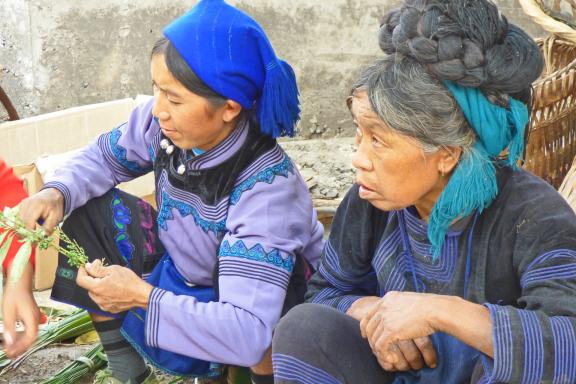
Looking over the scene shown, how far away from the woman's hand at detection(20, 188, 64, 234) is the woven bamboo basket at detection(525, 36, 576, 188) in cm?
171

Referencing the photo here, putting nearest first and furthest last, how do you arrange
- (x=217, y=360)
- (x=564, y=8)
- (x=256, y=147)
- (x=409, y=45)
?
(x=409, y=45) → (x=217, y=360) → (x=256, y=147) → (x=564, y=8)

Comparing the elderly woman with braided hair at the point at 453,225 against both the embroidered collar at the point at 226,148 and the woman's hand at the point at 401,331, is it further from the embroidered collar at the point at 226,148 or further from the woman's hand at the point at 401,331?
the embroidered collar at the point at 226,148

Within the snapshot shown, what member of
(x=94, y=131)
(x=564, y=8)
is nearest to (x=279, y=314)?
(x=94, y=131)

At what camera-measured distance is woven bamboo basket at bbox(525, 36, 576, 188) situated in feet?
11.1

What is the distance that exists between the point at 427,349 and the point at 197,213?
932 millimetres

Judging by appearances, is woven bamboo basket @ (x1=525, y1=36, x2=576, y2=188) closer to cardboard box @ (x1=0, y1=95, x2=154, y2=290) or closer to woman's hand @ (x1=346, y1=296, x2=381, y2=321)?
woman's hand @ (x1=346, y1=296, x2=381, y2=321)

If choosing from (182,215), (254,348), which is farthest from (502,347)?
(182,215)

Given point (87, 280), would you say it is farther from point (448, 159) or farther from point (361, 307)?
point (448, 159)

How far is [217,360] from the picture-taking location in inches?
100

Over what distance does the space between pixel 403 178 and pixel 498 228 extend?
254 mm

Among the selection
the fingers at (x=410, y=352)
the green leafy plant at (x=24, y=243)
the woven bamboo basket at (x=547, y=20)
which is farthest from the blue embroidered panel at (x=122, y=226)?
the woven bamboo basket at (x=547, y=20)

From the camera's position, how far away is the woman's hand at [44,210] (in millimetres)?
2805

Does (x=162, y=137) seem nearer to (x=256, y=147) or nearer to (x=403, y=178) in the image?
(x=256, y=147)

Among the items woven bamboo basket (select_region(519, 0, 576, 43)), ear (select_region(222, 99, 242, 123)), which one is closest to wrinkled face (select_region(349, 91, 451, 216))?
ear (select_region(222, 99, 242, 123))
